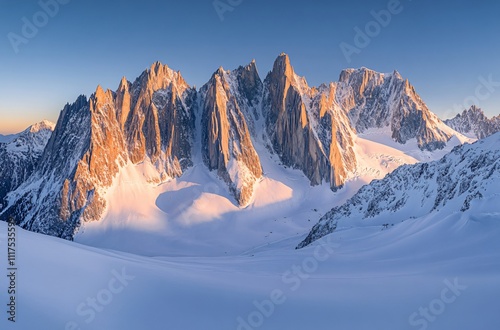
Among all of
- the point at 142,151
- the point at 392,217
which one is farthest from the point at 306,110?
the point at 392,217

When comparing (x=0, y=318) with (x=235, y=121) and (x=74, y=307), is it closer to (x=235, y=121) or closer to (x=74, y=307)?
(x=74, y=307)


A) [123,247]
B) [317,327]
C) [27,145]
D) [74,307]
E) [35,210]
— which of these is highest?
[27,145]

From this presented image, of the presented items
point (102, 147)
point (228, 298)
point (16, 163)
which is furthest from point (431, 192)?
point (16, 163)

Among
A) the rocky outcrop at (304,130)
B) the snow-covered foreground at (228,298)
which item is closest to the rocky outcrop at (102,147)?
the rocky outcrop at (304,130)

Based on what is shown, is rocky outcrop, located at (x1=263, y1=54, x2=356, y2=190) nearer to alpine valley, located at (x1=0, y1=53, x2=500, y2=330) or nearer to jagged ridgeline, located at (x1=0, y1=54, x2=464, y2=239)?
jagged ridgeline, located at (x1=0, y1=54, x2=464, y2=239)

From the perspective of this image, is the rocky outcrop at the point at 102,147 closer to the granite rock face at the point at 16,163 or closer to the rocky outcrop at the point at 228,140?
the rocky outcrop at the point at 228,140

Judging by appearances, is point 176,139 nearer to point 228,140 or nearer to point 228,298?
point 228,140

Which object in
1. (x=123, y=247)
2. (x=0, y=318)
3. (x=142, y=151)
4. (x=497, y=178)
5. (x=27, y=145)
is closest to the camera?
(x=0, y=318)
